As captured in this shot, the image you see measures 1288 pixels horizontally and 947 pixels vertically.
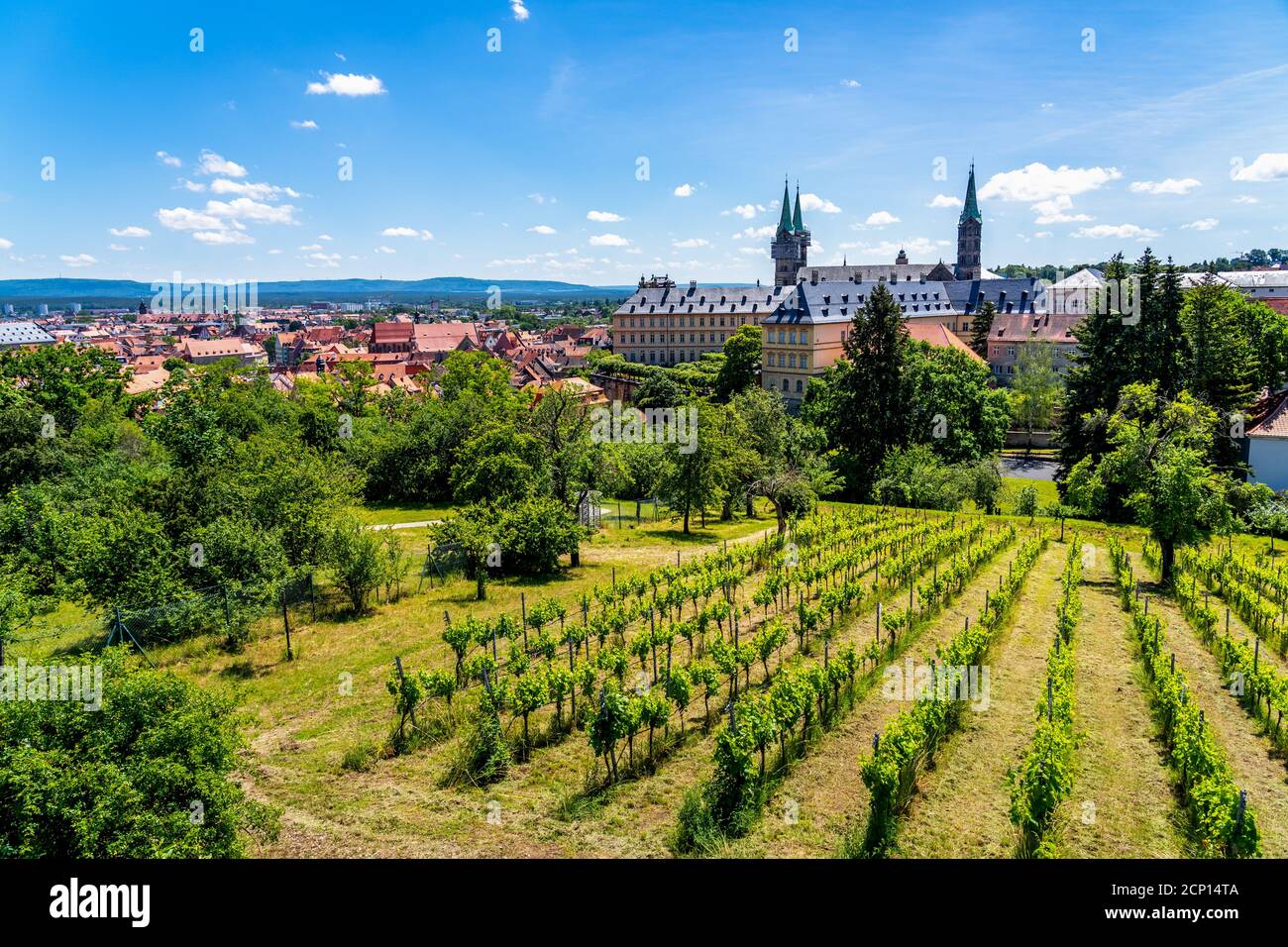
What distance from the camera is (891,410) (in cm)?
4988

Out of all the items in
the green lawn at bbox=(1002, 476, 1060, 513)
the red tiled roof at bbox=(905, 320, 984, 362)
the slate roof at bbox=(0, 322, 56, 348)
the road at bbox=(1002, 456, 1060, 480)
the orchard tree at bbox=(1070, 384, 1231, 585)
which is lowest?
the green lawn at bbox=(1002, 476, 1060, 513)

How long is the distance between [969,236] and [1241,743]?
140642 mm

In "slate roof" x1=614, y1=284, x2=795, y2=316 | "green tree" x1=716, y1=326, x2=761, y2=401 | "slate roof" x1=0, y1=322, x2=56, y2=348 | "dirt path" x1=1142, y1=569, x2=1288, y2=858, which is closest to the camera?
"dirt path" x1=1142, y1=569, x2=1288, y2=858

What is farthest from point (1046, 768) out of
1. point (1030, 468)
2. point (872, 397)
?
point (1030, 468)

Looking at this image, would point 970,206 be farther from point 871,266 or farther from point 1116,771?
point 1116,771

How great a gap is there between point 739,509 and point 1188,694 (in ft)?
100

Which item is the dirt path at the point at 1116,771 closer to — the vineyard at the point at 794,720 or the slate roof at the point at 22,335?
the vineyard at the point at 794,720

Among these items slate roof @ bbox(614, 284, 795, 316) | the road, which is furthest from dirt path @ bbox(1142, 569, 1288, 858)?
slate roof @ bbox(614, 284, 795, 316)

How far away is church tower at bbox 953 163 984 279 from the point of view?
13862 cm

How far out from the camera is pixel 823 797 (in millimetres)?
13766

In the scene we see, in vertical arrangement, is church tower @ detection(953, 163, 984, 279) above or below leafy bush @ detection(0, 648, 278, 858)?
above

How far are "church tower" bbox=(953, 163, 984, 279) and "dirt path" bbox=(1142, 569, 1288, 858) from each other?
432 ft

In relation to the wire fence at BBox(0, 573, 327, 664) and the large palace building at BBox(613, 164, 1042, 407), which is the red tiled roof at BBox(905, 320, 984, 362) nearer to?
the large palace building at BBox(613, 164, 1042, 407)
